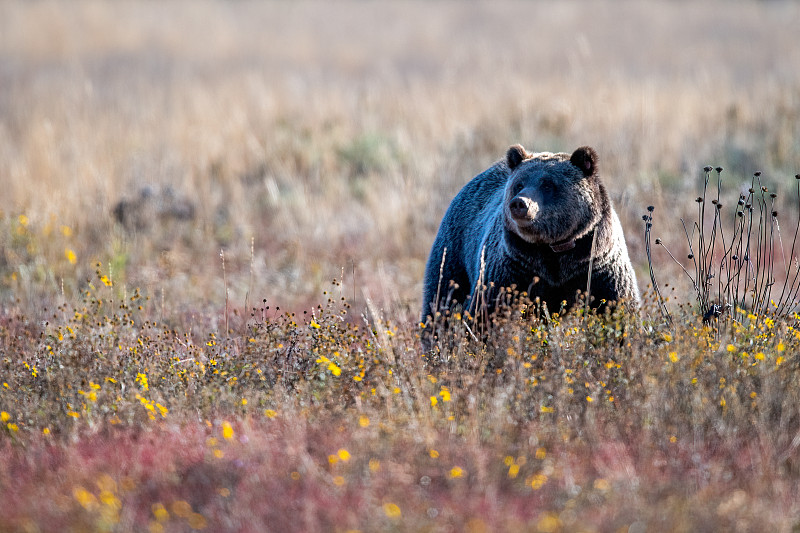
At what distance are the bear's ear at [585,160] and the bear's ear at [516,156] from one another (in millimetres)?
457

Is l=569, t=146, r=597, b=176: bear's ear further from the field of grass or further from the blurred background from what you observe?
the blurred background

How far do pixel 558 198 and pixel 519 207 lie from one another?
50cm

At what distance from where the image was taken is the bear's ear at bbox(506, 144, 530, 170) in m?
5.95

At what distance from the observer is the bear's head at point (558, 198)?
5.34m

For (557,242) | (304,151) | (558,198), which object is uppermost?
(558,198)

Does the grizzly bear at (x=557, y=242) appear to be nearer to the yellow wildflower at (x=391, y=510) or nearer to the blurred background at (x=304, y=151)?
the blurred background at (x=304, y=151)

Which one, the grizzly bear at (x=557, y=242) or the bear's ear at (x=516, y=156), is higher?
the bear's ear at (x=516, y=156)

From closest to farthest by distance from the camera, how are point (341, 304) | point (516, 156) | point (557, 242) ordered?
point (557, 242) < point (516, 156) < point (341, 304)

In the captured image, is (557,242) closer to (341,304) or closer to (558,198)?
(558,198)

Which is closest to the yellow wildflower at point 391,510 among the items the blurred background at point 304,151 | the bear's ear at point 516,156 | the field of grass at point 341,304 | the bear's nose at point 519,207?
the field of grass at point 341,304

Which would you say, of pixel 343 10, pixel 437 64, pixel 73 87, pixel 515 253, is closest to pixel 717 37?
pixel 437 64

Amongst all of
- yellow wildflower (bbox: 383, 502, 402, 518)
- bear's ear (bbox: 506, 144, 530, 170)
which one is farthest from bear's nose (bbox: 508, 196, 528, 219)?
yellow wildflower (bbox: 383, 502, 402, 518)

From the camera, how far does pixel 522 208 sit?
5074mm

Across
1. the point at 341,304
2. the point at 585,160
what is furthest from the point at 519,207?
the point at 341,304
